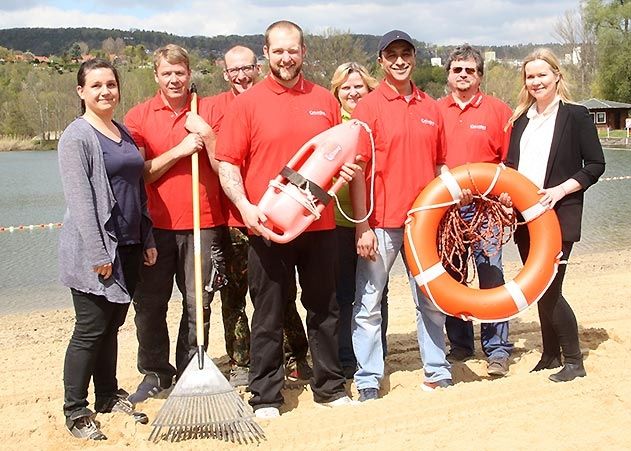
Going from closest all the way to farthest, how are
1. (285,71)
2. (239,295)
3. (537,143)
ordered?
1. (285,71)
2. (537,143)
3. (239,295)

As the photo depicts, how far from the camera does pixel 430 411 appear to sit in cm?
341

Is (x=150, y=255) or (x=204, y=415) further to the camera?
(x=150, y=255)

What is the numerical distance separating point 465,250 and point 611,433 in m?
1.28

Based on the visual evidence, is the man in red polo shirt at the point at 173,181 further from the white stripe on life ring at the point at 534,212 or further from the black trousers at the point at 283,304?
the white stripe on life ring at the point at 534,212

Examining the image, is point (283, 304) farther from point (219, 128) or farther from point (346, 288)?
point (219, 128)

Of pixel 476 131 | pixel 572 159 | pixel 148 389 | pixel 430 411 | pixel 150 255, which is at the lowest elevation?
pixel 148 389

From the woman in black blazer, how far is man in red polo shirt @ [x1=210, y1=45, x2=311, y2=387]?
1.35 m

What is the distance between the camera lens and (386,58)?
368 centimetres

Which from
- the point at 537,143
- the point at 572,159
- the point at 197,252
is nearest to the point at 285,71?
the point at 197,252

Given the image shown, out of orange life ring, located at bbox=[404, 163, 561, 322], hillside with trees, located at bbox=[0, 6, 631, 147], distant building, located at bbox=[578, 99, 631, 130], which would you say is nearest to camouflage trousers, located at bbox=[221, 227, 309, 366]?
orange life ring, located at bbox=[404, 163, 561, 322]

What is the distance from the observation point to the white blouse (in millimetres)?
3811

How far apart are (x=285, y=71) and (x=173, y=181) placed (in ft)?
2.67

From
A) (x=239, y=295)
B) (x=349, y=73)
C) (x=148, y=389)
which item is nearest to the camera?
(x=148, y=389)

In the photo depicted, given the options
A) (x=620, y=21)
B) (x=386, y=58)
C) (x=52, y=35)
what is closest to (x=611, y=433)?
(x=386, y=58)
